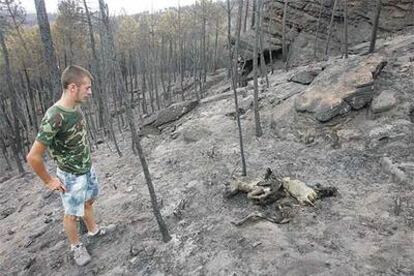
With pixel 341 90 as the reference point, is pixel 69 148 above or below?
above

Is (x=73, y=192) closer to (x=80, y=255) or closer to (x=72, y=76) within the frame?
(x=80, y=255)

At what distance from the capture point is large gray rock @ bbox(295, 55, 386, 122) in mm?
6316

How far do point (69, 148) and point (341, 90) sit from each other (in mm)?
4691

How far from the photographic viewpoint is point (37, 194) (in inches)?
315

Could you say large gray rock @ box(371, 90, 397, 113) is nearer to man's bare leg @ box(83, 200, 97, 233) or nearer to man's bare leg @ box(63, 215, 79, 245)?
man's bare leg @ box(83, 200, 97, 233)

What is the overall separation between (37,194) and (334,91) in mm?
6049

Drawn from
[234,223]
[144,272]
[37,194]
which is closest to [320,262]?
[234,223]

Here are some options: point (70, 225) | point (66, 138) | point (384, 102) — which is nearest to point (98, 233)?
point (70, 225)

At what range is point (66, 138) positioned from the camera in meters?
3.41

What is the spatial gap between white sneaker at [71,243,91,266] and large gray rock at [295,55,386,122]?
13.6 feet

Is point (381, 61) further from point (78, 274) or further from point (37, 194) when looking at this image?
point (37, 194)

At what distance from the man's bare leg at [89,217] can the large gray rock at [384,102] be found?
14.6 ft

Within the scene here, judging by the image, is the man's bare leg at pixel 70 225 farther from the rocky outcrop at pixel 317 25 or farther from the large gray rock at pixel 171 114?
the rocky outcrop at pixel 317 25

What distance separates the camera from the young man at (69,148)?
10.6 ft
